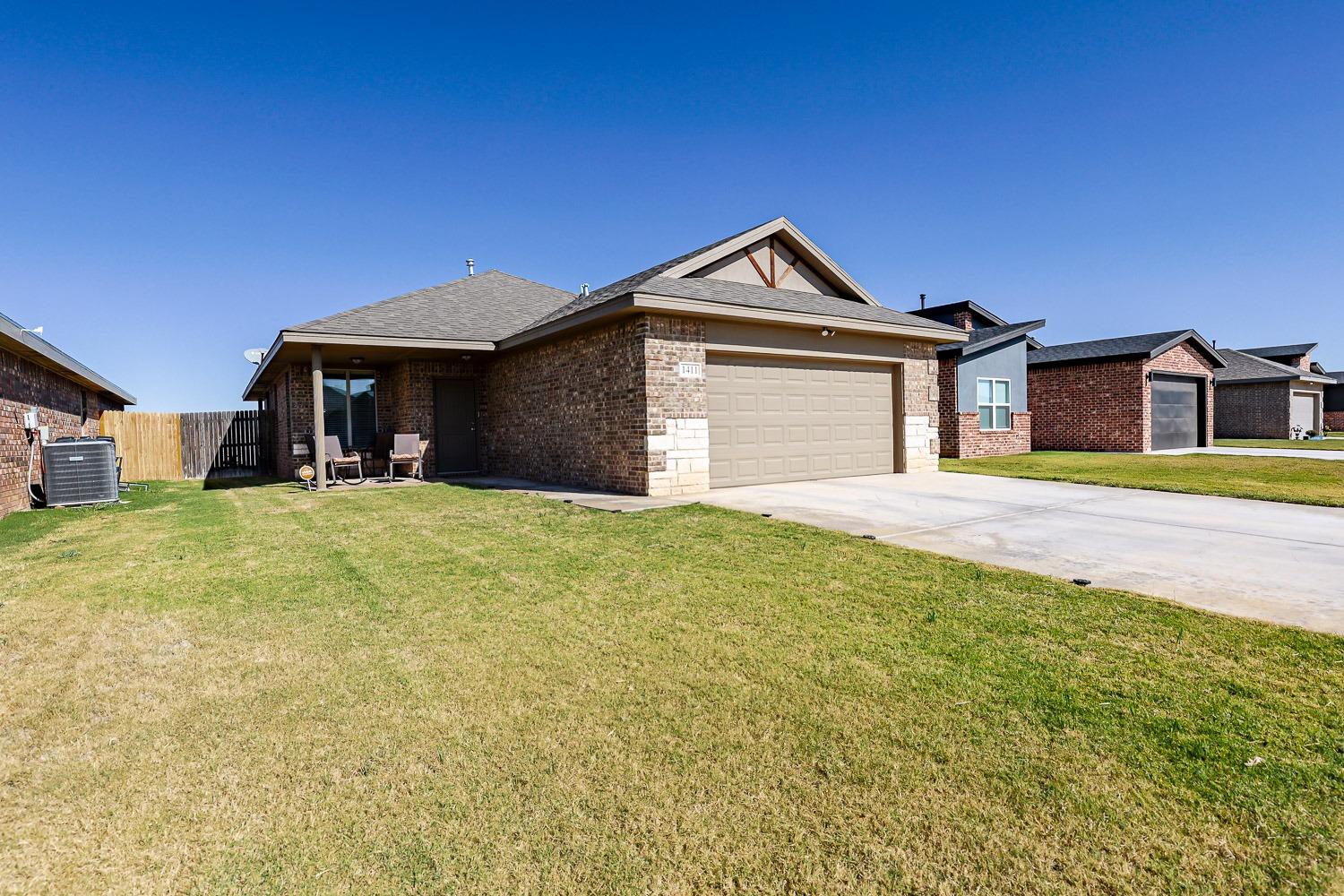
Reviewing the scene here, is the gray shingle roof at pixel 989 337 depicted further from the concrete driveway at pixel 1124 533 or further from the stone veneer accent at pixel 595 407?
the concrete driveway at pixel 1124 533

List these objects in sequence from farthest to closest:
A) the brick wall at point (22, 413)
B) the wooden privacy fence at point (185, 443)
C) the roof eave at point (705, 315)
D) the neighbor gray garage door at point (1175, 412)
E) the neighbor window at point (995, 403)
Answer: the neighbor gray garage door at point (1175, 412)
the neighbor window at point (995, 403)
the wooden privacy fence at point (185, 443)
the brick wall at point (22, 413)
the roof eave at point (705, 315)

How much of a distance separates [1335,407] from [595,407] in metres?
46.0

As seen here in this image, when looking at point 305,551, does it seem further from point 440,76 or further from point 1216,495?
point 440,76

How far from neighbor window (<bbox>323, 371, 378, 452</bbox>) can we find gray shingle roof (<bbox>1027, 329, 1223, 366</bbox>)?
70.4 feet

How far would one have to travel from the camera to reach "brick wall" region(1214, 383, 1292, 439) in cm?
2600

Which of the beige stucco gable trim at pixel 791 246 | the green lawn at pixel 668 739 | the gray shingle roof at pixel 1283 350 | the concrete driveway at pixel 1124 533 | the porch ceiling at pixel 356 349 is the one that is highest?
the gray shingle roof at pixel 1283 350

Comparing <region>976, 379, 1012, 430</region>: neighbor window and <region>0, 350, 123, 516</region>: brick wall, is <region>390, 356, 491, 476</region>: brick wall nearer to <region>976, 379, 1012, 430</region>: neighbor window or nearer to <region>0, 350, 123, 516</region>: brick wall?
<region>0, 350, 123, 516</region>: brick wall

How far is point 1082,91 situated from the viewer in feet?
42.9

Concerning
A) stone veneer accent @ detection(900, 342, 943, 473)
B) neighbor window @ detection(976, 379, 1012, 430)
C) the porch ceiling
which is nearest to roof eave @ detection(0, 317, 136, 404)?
the porch ceiling

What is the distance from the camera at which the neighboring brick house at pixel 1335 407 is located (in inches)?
1339

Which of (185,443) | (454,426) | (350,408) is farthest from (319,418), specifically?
(185,443)

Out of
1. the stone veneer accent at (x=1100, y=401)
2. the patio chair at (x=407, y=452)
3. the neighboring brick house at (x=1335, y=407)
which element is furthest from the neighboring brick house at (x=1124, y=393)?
the patio chair at (x=407, y=452)

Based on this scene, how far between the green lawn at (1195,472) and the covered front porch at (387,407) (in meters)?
11.7

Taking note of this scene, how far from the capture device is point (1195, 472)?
1238 centimetres
